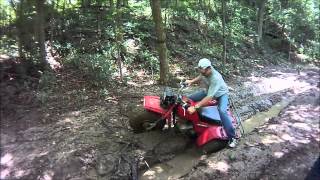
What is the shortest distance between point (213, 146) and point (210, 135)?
310 millimetres

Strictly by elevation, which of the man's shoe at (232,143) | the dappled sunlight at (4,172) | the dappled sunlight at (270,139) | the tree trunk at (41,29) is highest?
the tree trunk at (41,29)

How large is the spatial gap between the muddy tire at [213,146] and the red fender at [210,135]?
0.13 metres

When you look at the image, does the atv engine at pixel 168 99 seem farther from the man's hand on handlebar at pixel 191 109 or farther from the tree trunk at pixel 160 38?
the tree trunk at pixel 160 38

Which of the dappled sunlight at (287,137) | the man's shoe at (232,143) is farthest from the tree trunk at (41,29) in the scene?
the dappled sunlight at (287,137)

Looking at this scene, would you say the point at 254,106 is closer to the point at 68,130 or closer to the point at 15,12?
the point at 68,130

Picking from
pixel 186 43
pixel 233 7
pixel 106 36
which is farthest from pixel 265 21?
pixel 106 36

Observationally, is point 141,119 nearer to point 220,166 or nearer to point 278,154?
point 220,166

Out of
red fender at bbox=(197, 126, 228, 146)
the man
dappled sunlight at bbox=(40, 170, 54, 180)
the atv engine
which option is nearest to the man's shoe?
the man

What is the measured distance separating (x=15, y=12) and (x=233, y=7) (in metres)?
16.0

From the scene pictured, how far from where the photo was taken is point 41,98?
8.02 metres

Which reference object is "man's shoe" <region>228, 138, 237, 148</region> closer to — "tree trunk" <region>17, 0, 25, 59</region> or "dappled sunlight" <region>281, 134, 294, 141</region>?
"dappled sunlight" <region>281, 134, 294, 141</region>

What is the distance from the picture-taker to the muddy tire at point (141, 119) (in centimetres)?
738

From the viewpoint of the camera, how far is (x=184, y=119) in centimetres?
749

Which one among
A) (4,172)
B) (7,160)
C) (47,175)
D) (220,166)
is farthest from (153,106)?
(4,172)
